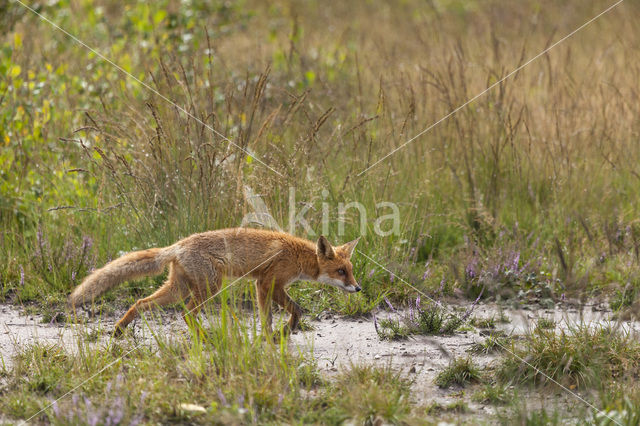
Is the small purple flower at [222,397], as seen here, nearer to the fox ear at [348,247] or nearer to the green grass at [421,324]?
the green grass at [421,324]

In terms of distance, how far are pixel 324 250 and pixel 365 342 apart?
2.58 feet

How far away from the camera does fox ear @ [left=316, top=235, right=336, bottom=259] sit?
5.44 meters

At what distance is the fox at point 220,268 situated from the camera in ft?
16.3

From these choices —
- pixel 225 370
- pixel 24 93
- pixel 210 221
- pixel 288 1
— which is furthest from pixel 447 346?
pixel 288 1

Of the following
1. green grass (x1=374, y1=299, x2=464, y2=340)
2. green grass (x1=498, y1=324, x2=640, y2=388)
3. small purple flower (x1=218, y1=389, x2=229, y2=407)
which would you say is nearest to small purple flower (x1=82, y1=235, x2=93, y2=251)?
green grass (x1=374, y1=299, x2=464, y2=340)

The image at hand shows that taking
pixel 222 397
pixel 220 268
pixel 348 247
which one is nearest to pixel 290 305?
pixel 220 268

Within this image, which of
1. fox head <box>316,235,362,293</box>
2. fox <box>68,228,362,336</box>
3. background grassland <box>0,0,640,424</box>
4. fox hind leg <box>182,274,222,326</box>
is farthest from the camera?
fox head <box>316,235,362,293</box>

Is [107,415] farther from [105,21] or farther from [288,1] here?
[288,1]

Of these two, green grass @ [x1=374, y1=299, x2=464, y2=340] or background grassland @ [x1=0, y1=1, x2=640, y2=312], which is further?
background grassland @ [x1=0, y1=1, x2=640, y2=312]

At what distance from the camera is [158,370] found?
13.5 feet

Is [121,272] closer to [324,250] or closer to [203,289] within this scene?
[203,289]

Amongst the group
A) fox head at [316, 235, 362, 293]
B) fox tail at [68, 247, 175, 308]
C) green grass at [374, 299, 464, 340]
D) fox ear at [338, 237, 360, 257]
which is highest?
fox tail at [68, 247, 175, 308]

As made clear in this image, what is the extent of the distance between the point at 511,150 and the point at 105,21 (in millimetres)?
6803

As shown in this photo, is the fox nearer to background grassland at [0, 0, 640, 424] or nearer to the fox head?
the fox head
